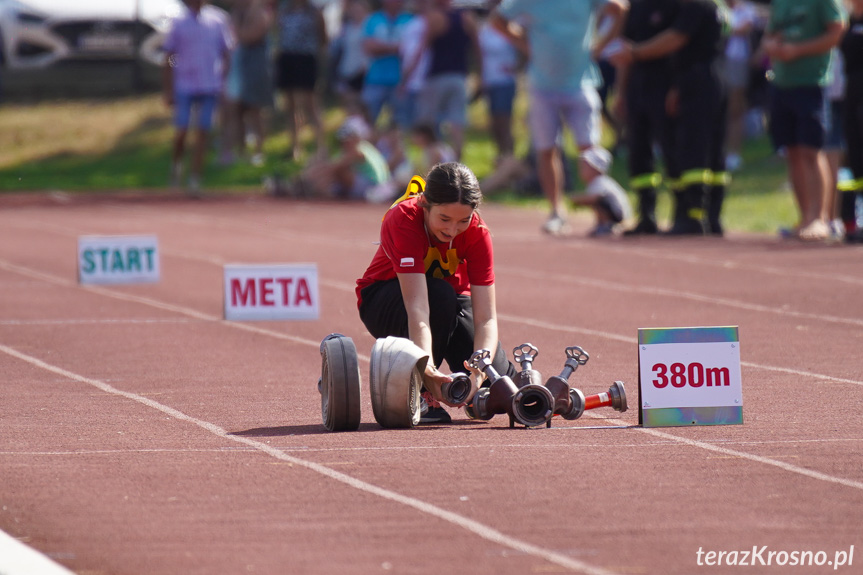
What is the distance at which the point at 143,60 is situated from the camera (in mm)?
25031

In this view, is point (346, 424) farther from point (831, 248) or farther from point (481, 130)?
point (481, 130)

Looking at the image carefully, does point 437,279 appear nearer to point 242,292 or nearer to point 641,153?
point 242,292

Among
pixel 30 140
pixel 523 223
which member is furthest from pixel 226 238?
pixel 30 140

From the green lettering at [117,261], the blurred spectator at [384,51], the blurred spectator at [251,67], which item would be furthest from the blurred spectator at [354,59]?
the green lettering at [117,261]

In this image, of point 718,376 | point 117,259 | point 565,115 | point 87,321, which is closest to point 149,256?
point 117,259

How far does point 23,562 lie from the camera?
162 inches

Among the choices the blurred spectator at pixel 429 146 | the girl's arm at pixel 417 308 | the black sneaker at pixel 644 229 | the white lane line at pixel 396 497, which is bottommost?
the white lane line at pixel 396 497

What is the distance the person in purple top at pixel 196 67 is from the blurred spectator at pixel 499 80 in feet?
10.9

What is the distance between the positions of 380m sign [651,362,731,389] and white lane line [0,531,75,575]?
2728 mm

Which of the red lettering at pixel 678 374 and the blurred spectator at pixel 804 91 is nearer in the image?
the red lettering at pixel 678 374

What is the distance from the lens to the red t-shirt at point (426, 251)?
623cm

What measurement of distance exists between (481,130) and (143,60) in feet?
19.4

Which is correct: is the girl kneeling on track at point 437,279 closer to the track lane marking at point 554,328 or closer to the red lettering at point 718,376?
the track lane marking at point 554,328

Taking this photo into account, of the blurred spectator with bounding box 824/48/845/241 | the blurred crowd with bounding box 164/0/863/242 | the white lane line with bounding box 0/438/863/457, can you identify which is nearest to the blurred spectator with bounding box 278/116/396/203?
the blurred crowd with bounding box 164/0/863/242
